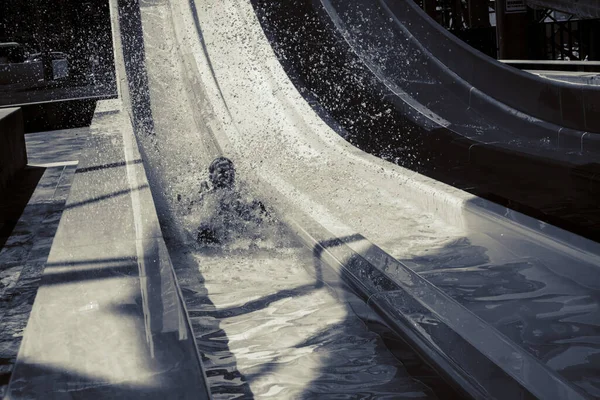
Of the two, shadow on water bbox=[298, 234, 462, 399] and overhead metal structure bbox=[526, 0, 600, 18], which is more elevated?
overhead metal structure bbox=[526, 0, 600, 18]

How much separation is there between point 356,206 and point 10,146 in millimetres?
2710

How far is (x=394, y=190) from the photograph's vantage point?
14.2ft

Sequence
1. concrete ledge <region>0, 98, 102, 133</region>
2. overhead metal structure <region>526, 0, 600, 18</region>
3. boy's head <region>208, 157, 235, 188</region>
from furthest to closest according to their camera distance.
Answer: overhead metal structure <region>526, 0, 600, 18</region>, concrete ledge <region>0, 98, 102, 133</region>, boy's head <region>208, 157, 235, 188</region>

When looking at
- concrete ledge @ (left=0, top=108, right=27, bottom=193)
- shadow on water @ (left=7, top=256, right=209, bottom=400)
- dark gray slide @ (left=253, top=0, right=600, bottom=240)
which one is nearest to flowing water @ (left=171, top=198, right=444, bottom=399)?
shadow on water @ (left=7, top=256, right=209, bottom=400)

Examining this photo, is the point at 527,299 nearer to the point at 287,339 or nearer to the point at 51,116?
the point at 287,339

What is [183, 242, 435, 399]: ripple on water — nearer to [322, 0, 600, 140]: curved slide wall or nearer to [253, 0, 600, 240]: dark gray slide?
[253, 0, 600, 240]: dark gray slide

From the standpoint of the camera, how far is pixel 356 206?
164 inches

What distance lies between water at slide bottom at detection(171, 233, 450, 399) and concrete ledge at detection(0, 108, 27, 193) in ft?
7.86

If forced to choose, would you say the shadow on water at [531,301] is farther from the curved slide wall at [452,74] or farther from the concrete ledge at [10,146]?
the concrete ledge at [10,146]

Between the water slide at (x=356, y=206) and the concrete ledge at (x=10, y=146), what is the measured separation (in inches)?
36.8

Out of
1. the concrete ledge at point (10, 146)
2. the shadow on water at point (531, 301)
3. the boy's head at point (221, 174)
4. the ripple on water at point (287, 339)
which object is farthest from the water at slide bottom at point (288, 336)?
the concrete ledge at point (10, 146)

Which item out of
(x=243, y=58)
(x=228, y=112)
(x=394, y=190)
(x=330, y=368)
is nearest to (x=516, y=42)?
(x=243, y=58)

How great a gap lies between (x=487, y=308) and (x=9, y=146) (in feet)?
13.0

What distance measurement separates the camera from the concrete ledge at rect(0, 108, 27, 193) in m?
5.16
